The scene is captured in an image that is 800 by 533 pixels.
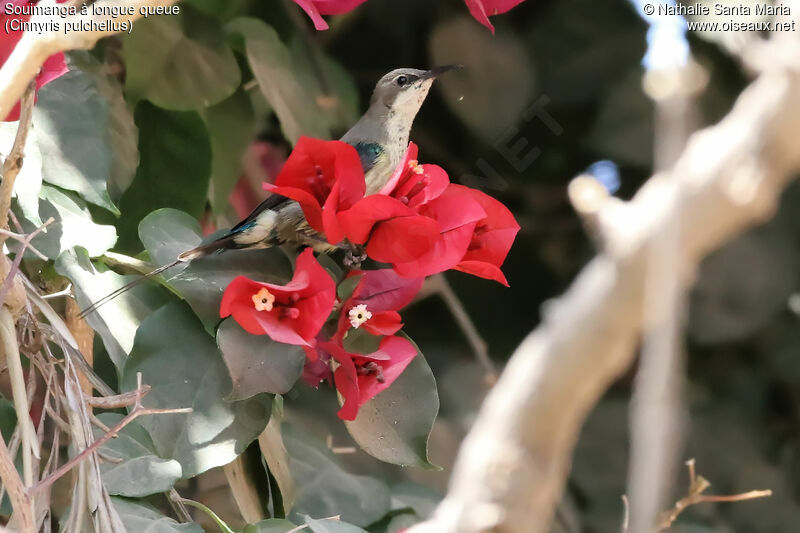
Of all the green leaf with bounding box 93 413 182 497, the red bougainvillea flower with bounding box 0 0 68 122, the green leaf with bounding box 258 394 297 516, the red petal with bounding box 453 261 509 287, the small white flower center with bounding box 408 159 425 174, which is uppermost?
the red bougainvillea flower with bounding box 0 0 68 122

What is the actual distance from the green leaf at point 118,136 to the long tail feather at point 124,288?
174mm

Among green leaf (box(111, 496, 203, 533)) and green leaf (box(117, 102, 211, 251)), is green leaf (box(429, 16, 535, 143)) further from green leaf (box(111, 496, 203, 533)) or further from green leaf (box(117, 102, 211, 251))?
green leaf (box(111, 496, 203, 533))

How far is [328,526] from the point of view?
0.47 metres

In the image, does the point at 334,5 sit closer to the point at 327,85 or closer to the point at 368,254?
the point at 368,254

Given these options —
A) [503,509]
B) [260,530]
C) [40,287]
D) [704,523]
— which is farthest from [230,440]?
[704,523]

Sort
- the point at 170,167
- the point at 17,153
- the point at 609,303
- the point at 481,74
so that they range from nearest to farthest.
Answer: the point at 609,303
the point at 17,153
the point at 170,167
the point at 481,74

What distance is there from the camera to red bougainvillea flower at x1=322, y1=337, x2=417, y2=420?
0.46m

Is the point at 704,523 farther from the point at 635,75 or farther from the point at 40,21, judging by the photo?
the point at 40,21

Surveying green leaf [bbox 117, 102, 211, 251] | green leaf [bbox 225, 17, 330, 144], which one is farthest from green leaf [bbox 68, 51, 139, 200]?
green leaf [bbox 225, 17, 330, 144]

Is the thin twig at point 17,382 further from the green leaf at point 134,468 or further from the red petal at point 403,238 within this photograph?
A: the red petal at point 403,238

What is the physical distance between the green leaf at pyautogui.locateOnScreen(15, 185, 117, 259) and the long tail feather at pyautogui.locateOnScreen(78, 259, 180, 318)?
0.02 meters

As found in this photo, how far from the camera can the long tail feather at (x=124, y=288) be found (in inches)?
19.1

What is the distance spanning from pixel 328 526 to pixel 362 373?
3.1 inches

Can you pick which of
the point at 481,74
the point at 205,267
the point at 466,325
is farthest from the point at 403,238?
the point at 481,74
